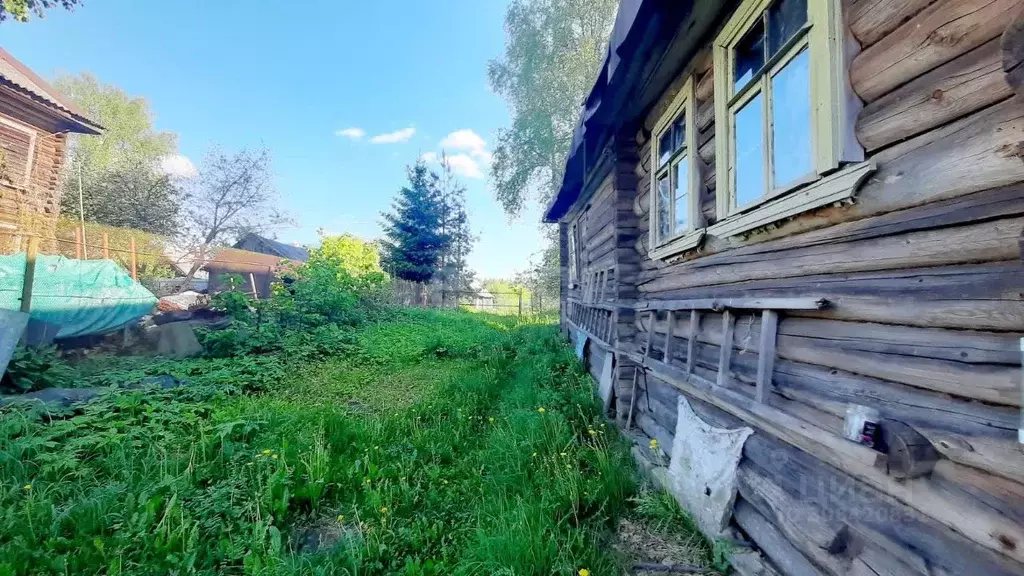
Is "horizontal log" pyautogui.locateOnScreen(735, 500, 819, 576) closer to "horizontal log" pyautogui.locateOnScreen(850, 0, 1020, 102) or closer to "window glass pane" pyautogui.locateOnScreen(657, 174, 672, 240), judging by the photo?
"horizontal log" pyautogui.locateOnScreen(850, 0, 1020, 102)

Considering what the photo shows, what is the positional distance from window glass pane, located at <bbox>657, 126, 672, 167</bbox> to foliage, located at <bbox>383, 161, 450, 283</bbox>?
51.6ft

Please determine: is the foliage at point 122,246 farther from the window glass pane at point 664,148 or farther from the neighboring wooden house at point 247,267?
the window glass pane at point 664,148

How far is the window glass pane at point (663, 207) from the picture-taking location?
378 centimetres

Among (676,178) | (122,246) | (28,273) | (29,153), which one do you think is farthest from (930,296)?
(122,246)

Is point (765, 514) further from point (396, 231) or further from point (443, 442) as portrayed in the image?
point (396, 231)

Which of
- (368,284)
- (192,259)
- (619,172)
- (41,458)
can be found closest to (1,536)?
(41,458)

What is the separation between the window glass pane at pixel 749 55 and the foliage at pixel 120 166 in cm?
2478

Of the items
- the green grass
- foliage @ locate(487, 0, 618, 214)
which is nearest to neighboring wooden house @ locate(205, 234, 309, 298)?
foliage @ locate(487, 0, 618, 214)

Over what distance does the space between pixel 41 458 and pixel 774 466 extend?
17.3 ft

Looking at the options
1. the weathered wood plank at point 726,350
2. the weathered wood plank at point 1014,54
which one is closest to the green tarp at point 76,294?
the weathered wood plank at point 726,350

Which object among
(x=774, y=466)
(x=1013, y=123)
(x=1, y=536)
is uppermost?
(x=1013, y=123)

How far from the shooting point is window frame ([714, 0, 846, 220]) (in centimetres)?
171

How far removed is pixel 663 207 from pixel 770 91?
5.62 ft

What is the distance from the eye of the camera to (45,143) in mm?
11039
